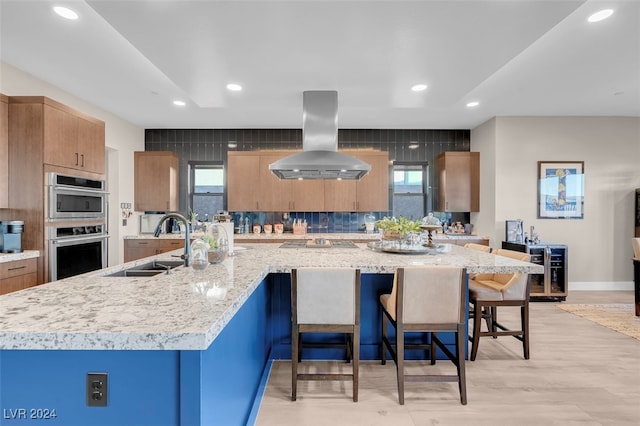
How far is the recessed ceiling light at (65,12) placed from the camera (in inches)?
89.3

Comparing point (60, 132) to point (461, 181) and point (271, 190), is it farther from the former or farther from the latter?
point (461, 181)

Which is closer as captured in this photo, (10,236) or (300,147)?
(10,236)

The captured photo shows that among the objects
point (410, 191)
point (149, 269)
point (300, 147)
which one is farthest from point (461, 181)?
point (149, 269)

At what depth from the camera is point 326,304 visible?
2.04m

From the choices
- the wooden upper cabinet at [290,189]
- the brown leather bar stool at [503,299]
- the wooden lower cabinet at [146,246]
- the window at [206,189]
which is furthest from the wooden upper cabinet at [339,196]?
the brown leather bar stool at [503,299]

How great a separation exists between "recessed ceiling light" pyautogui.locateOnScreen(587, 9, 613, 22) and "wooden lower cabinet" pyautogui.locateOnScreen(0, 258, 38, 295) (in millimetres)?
5095

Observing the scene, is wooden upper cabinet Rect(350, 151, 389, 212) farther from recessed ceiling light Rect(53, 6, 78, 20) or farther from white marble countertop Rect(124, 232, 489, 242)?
recessed ceiling light Rect(53, 6, 78, 20)

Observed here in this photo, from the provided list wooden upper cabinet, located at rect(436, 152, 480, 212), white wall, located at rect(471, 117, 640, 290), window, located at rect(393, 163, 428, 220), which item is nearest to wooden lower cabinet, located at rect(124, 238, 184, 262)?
window, located at rect(393, 163, 428, 220)

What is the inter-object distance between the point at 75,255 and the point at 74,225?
0.31 metres

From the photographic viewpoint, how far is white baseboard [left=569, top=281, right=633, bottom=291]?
4.96 meters

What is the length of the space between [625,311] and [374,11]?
472 cm

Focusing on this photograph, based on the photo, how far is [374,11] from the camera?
1974mm

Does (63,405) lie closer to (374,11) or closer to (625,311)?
(374,11)

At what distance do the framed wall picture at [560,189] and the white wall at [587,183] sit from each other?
83 mm
